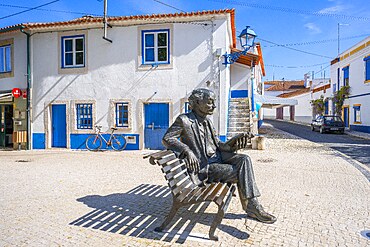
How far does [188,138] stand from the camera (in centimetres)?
391

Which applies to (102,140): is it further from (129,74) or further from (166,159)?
(166,159)

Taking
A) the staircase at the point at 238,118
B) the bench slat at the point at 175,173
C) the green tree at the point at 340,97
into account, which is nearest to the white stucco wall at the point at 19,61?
the staircase at the point at 238,118

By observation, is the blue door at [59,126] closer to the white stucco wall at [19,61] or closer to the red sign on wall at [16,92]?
the red sign on wall at [16,92]

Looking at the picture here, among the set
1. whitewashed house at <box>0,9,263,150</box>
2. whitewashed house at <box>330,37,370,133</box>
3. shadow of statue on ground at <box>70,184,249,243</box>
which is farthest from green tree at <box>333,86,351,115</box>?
shadow of statue on ground at <box>70,184,249,243</box>

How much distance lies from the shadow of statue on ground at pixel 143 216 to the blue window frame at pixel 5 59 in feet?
34.9

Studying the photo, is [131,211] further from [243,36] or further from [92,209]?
[243,36]

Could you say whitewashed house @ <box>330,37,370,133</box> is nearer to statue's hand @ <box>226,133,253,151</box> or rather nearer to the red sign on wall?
statue's hand @ <box>226,133,253,151</box>

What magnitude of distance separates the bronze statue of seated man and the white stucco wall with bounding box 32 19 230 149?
21.9 feet

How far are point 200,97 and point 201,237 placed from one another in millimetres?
1805

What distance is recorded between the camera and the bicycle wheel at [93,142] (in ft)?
37.2

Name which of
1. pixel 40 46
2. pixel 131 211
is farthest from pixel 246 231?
pixel 40 46

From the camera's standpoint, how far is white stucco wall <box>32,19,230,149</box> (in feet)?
34.9

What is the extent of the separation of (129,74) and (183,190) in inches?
340

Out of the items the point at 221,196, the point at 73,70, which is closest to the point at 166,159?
the point at 221,196
